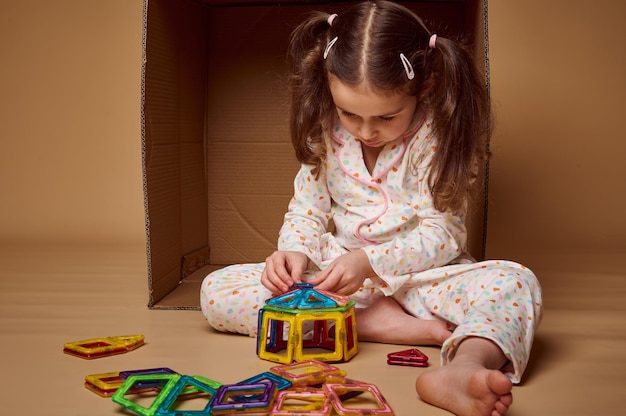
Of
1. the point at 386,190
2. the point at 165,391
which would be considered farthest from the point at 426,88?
the point at 165,391

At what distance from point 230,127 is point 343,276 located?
2.72 ft

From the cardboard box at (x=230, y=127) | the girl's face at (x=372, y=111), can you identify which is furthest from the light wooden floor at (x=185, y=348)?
the girl's face at (x=372, y=111)

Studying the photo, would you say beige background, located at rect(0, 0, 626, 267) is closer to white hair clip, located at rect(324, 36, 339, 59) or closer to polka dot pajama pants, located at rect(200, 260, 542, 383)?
polka dot pajama pants, located at rect(200, 260, 542, 383)

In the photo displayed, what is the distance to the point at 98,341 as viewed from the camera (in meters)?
1.22

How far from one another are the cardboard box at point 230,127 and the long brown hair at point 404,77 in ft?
1.31

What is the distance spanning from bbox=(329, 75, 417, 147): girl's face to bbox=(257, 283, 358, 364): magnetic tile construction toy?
268 millimetres

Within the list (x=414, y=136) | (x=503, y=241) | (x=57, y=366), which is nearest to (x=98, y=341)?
(x=57, y=366)

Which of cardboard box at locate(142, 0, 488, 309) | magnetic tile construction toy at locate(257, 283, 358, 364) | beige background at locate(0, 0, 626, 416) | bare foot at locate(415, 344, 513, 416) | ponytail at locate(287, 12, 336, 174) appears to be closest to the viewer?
bare foot at locate(415, 344, 513, 416)

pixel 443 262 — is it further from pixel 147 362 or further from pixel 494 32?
pixel 494 32

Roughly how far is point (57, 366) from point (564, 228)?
1.45 metres

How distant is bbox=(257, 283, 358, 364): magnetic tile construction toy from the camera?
114cm

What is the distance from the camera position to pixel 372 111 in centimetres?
125

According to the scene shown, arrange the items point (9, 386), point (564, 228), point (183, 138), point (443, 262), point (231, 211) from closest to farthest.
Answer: point (9, 386), point (443, 262), point (183, 138), point (231, 211), point (564, 228)

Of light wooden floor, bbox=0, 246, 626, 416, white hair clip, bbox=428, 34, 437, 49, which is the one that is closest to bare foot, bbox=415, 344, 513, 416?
light wooden floor, bbox=0, 246, 626, 416
